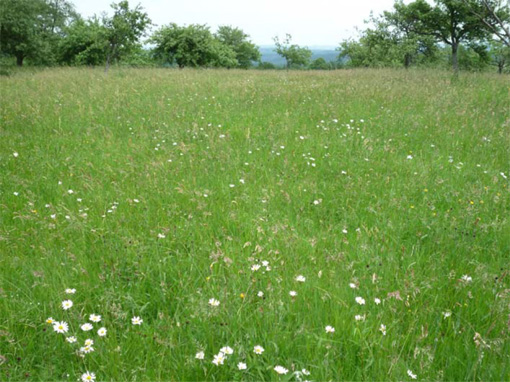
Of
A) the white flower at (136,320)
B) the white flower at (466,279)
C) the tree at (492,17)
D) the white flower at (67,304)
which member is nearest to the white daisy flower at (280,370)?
the white flower at (136,320)

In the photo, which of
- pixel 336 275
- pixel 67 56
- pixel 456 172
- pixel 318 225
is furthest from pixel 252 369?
pixel 67 56

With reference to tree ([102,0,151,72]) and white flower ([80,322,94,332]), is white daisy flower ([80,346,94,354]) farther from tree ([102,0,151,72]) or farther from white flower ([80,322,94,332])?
tree ([102,0,151,72])

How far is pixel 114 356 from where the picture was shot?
6.59ft

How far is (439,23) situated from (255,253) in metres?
33.1

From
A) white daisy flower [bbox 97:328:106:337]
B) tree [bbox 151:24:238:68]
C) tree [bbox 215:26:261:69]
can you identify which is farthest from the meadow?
tree [bbox 215:26:261:69]

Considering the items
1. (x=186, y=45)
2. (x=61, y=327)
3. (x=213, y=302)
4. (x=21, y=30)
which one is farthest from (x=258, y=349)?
(x=186, y=45)

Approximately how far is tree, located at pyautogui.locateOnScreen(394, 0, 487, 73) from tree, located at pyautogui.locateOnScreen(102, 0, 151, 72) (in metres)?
20.2

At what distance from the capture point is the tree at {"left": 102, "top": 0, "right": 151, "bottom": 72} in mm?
21375

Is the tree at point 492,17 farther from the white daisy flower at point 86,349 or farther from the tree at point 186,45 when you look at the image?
the tree at point 186,45

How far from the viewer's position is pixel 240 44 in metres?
82.8

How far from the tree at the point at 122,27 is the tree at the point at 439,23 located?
20163mm

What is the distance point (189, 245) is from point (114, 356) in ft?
3.87

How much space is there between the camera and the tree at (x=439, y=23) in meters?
28.1

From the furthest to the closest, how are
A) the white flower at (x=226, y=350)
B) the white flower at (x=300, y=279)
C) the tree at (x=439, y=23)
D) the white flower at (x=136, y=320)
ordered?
the tree at (x=439, y=23) < the white flower at (x=300, y=279) < the white flower at (x=136, y=320) < the white flower at (x=226, y=350)
